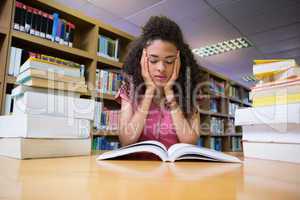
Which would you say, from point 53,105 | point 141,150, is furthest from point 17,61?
point 141,150

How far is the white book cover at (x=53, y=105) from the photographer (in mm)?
653

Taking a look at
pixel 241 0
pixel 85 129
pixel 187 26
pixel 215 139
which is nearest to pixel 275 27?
pixel 241 0

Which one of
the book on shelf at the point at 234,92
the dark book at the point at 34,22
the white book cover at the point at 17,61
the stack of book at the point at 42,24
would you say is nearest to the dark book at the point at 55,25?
the stack of book at the point at 42,24

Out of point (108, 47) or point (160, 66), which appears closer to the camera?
point (160, 66)

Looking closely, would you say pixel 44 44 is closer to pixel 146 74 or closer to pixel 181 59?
pixel 146 74

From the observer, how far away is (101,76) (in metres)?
1.77

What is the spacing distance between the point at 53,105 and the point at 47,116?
0.04 metres

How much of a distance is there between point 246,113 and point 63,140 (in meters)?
0.63

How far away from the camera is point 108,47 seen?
1847 millimetres

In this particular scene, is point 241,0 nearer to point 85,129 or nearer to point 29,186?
point 85,129

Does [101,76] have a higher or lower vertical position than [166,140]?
higher

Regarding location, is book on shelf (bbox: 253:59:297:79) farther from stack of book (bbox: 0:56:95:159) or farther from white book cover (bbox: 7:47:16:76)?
white book cover (bbox: 7:47:16:76)

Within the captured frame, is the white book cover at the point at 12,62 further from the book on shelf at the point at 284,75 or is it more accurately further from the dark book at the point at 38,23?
the book on shelf at the point at 284,75

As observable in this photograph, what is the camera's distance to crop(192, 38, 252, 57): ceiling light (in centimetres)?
Result: 316
